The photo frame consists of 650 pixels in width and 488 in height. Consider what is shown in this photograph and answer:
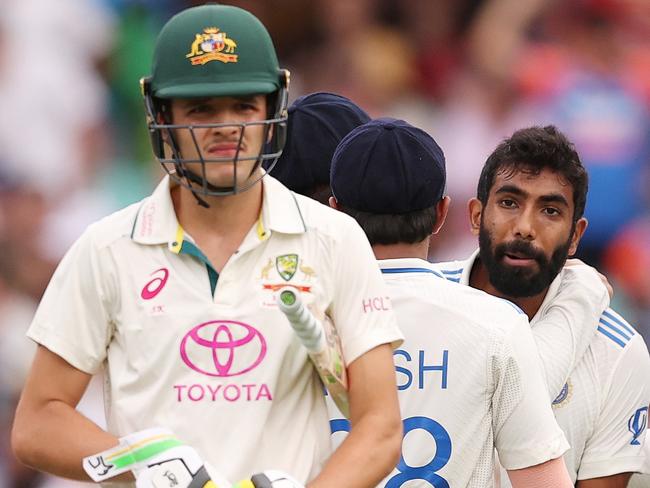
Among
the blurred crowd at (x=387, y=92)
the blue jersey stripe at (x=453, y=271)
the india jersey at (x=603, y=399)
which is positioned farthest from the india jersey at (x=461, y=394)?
the blurred crowd at (x=387, y=92)

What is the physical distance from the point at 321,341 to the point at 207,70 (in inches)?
24.6

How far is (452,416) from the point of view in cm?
348

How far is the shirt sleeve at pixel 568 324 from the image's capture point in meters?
3.93

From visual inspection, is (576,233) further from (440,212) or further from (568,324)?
(440,212)

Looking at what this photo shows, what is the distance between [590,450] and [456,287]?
2.67 feet

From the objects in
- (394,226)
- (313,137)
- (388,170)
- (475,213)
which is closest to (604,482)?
(475,213)

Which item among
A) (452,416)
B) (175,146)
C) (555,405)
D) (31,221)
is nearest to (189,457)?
(175,146)

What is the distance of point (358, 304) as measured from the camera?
292 centimetres

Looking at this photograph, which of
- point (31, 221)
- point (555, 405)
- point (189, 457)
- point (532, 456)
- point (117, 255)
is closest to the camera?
point (189, 457)

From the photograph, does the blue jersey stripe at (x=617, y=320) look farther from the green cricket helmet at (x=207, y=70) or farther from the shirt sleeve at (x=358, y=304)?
the green cricket helmet at (x=207, y=70)

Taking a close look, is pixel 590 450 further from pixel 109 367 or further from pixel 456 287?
pixel 109 367

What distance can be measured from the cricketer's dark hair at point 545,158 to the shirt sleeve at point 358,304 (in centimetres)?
138

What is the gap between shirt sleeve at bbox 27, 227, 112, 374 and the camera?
2.86 m

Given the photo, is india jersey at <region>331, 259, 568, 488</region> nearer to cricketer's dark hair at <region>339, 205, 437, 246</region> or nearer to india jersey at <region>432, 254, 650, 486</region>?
cricketer's dark hair at <region>339, 205, 437, 246</region>
